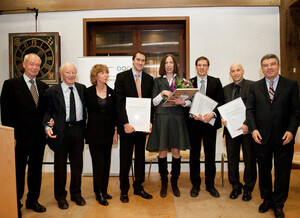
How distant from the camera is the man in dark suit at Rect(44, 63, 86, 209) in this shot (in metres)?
3.00

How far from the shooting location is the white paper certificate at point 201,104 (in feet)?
10.4

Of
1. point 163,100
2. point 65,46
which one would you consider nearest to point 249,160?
point 163,100

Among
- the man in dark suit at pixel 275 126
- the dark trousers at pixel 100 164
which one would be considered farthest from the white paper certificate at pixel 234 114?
the dark trousers at pixel 100 164

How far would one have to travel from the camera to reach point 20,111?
282cm

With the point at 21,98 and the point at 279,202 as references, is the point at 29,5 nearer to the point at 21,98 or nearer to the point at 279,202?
the point at 21,98

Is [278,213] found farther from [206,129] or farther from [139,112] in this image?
[139,112]

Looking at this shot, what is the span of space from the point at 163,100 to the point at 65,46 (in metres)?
2.78

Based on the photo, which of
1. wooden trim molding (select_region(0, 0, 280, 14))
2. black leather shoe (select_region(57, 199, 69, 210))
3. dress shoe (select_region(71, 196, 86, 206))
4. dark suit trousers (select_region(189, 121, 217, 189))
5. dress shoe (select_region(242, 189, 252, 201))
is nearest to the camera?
black leather shoe (select_region(57, 199, 69, 210))

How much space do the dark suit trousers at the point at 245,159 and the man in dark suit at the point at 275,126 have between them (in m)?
0.41

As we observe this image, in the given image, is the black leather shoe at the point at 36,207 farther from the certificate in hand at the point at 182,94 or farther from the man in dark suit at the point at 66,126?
the certificate in hand at the point at 182,94

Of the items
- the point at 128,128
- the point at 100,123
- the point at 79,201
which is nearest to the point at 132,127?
the point at 128,128

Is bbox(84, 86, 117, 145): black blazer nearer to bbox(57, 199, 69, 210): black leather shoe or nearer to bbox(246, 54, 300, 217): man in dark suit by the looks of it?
bbox(57, 199, 69, 210): black leather shoe

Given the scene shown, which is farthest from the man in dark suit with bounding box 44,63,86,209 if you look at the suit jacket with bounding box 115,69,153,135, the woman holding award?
the woman holding award

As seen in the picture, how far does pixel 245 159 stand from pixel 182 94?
1272 millimetres
